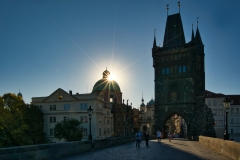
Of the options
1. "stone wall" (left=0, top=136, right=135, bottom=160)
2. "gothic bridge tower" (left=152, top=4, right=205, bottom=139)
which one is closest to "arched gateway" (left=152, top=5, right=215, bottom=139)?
"gothic bridge tower" (left=152, top=4, right=205, bottom=139)

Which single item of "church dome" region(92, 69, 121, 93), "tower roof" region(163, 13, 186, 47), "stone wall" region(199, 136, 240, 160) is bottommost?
"stone wall" region(199, 136, 240, 160)

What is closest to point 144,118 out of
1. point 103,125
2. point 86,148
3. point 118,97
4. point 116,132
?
point 118,97

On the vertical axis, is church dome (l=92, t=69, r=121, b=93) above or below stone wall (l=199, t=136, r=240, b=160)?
above

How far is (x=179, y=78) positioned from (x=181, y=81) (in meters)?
0.85

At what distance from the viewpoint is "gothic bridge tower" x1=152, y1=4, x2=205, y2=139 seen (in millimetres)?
60219

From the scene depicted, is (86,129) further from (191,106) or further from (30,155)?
(30,155)

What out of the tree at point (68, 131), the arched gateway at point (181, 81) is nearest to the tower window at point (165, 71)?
the arched gateway at point (181, 81)

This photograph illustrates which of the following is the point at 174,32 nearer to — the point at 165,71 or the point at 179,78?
the point at 165,71

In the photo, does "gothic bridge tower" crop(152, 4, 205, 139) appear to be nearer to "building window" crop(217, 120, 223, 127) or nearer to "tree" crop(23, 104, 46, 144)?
"building window" crop(217, 120, 223, 127)

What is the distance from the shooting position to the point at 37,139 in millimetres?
64938

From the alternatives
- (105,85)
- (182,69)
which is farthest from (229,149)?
(105,85)

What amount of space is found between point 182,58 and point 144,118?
210ft

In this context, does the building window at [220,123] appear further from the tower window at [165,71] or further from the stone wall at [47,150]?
the stone wall at [47,150]

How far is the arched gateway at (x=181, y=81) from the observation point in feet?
195
